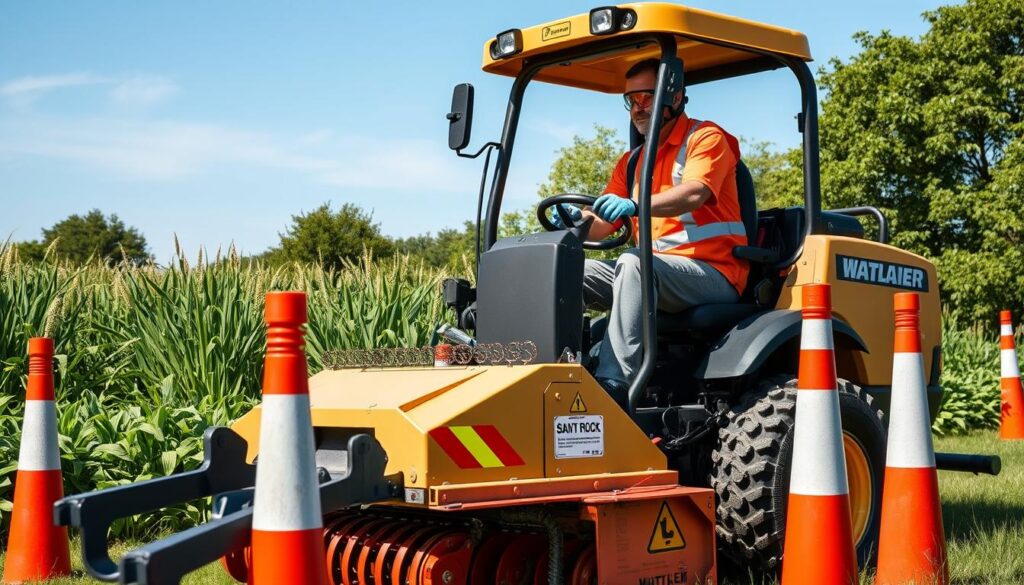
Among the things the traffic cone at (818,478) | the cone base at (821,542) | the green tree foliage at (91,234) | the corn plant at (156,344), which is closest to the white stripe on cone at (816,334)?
the traffic cone at (818,478)

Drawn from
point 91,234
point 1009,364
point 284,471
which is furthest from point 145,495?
point 91,234

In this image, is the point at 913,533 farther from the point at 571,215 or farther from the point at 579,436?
the point at 571,215

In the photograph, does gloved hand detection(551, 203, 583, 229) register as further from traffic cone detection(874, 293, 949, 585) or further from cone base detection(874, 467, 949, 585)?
cone base detection(874, 467, 949, 585)

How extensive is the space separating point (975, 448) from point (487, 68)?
22.6 ft

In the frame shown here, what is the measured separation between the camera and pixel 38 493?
5352mm

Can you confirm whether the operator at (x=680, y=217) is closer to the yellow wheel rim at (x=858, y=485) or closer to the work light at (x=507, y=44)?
the work light at (x=507, y=44)

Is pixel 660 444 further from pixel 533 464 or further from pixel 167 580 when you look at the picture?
pixel 167 580

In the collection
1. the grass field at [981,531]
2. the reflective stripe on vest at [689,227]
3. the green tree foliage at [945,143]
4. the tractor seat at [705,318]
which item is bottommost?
the grass field at [981,531]

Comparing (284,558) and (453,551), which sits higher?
(284,558)

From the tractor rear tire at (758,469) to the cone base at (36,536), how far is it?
9.41ft

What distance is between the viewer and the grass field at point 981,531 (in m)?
4.90

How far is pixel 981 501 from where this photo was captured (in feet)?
23.4

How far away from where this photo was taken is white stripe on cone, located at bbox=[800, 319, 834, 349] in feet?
13.3

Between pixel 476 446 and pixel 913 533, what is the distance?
1672 mm
